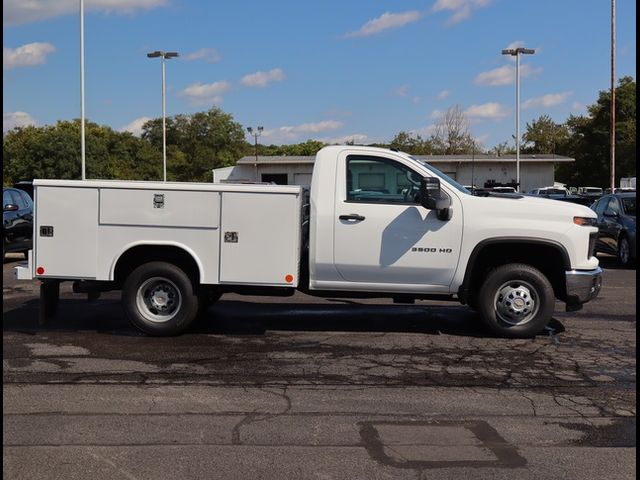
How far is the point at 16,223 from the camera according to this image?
14.6 m

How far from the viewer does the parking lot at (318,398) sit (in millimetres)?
4367

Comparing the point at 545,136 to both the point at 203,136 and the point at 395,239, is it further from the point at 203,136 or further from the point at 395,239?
the point at 395,239

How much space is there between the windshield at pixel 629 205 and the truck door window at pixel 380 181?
388 inches

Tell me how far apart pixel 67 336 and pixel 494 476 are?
5.59 m

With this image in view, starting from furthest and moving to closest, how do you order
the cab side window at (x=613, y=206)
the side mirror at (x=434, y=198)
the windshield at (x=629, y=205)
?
the cab side window at (x=613, y=206), the windshield at (x=629, y=205), the side mirror at (x=434, y=198)

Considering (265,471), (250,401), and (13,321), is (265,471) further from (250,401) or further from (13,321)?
(13,321)

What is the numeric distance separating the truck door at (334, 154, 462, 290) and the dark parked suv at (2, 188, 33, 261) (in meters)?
8.84

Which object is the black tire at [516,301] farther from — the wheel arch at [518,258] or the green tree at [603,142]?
the green tree at [603,142]

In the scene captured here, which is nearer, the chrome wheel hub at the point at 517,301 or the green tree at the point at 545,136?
the chrome wheel hub at the point at 517,301

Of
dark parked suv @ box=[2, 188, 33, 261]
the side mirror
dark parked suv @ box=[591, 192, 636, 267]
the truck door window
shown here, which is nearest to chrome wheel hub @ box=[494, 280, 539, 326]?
the side mirror

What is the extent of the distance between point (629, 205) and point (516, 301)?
954 cm

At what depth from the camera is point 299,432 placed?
4.92 meters

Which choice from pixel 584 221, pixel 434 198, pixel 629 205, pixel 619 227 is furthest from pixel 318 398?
pixel 629 205

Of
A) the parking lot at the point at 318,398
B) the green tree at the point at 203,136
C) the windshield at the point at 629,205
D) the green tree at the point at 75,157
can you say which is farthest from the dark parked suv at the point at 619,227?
the green tree at the point at 203,136
